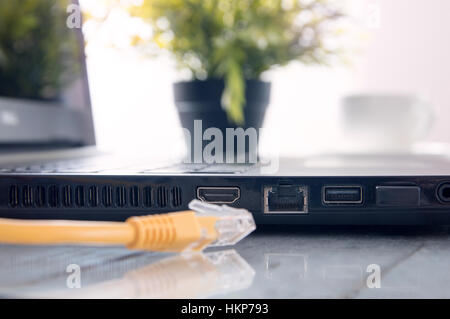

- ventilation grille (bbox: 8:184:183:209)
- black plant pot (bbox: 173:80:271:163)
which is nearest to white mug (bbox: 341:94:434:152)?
black plant pot (bbox: 173:80:271:163)

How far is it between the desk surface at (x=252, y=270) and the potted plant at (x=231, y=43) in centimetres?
45

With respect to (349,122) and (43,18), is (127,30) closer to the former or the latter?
(43,18)

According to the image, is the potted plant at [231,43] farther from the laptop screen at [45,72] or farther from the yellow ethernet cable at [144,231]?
the yellow ethernet cable at [144,231]

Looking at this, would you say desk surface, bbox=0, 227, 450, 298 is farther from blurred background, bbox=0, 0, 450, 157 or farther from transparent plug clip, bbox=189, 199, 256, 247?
blurred background, bbox=0, 0, 450, 157

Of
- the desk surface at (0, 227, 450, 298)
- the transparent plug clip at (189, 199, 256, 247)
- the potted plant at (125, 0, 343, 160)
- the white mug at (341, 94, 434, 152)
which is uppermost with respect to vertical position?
the potted plant at (125, 0, 343, 160)

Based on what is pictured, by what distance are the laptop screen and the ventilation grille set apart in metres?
0.42

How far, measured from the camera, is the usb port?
0.38 metres

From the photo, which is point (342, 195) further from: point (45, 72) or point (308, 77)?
point (308, 77)

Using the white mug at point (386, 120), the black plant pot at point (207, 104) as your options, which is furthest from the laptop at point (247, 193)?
the white mug at point (386, 120)

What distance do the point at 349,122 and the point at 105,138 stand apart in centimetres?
69

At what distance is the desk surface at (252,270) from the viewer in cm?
26

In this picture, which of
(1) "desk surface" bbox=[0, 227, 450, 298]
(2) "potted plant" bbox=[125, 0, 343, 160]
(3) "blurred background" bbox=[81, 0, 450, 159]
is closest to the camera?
(1) "desk surface" bbox=[0, 227, 450, 298]
